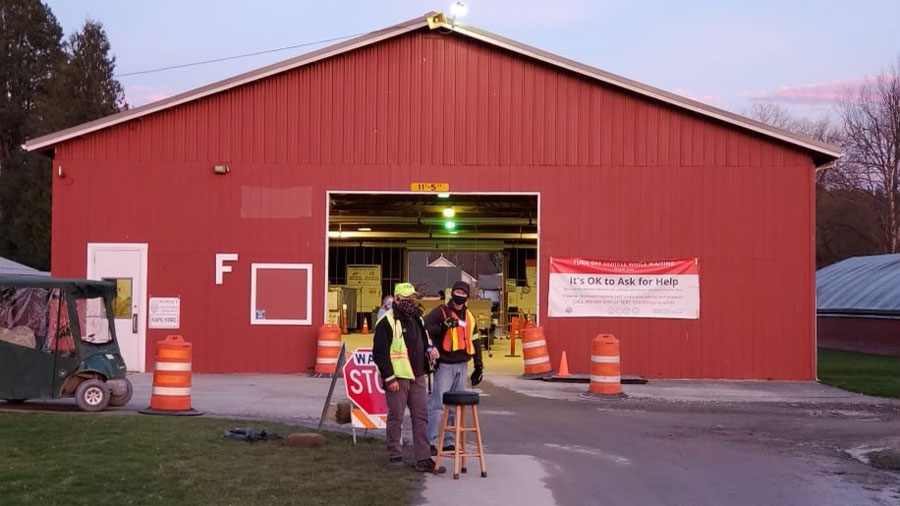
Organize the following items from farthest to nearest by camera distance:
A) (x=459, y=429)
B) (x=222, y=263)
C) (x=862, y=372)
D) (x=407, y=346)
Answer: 1. (x=862, y=372)
2. (x=222, y=263)
3. (x=407, y=346)
4. (x=459, y=429)

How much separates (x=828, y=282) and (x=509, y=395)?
29.7 m

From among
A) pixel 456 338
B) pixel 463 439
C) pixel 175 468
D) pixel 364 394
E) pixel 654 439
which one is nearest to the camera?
pixel 175 468

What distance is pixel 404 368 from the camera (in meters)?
10.6

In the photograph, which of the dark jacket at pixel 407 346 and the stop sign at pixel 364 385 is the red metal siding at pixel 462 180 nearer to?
the stop sign at pixel 364 385

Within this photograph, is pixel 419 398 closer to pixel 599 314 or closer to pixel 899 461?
pixel 899 461

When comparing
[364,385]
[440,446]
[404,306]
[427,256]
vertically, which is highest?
[427,256]

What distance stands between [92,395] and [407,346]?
617 centimetres

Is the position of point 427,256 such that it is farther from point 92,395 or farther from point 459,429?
point 459,429

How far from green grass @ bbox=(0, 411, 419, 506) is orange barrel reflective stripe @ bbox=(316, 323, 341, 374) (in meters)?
8.15

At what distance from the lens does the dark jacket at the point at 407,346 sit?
34.6ft

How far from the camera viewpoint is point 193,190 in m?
22.4

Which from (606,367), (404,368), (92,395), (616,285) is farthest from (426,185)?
(404,368)

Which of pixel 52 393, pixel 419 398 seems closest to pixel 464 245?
pixel 52 393

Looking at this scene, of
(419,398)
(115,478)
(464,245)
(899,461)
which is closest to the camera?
(115,478)
